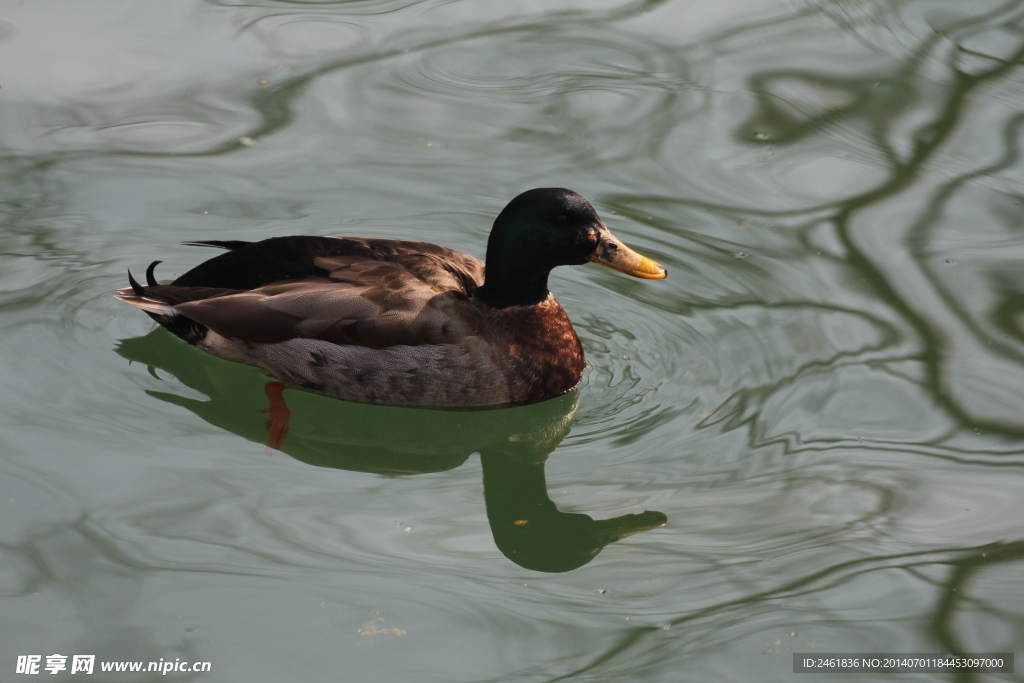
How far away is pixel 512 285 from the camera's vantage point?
562 cm

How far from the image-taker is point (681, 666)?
407 centimetres

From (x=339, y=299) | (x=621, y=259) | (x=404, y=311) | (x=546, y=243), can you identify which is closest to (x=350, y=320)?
(x=339, y=299)

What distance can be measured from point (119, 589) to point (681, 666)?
82.1 inches

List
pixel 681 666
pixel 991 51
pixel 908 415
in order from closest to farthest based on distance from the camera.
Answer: pixel 681 666, pixel 908 415, pixel 991 51

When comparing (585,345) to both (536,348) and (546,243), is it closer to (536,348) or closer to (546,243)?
(536,348)

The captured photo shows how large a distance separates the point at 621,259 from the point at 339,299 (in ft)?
4.46

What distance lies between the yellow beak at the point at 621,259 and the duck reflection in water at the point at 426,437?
0.70 meters

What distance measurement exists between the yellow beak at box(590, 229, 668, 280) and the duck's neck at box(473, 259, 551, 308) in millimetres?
273

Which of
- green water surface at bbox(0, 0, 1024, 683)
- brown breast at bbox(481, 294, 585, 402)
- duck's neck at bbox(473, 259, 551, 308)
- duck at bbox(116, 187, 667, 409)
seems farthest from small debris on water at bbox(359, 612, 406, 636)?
duck's neck at bbox(473, 259, 551, 308)

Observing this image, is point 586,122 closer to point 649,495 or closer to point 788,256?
point 788,256

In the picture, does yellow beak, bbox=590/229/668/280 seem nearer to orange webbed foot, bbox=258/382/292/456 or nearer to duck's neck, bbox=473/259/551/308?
duck's neck, bbox=473/259/551/308

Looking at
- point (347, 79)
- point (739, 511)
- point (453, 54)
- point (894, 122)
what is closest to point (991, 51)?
point (894, 122)

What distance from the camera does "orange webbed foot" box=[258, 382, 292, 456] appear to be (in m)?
5.25

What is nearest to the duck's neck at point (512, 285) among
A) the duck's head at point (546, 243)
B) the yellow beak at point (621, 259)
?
the duck's head at point (546, 243)
